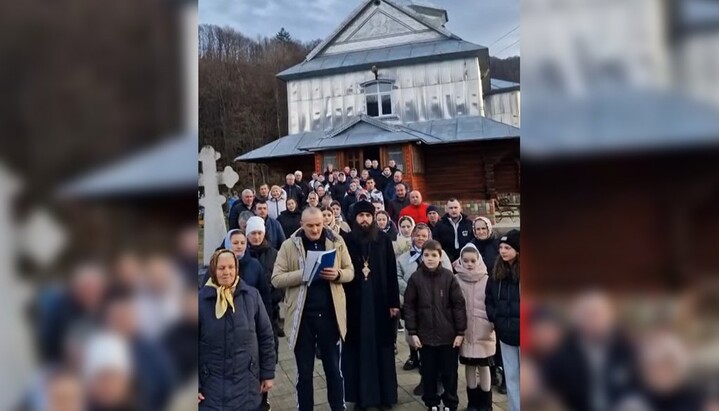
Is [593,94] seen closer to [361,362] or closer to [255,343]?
[361,362]

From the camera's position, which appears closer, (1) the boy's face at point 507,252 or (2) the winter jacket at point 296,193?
(1) the boy's face at point 507,252

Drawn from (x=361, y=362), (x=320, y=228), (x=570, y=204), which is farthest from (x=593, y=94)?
(x=361, y=362)

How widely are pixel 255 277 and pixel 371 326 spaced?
0.51 metres

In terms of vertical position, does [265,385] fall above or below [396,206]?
below

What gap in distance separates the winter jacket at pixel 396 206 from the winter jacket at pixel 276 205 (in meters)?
0.43

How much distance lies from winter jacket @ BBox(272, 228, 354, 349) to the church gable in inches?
29.9

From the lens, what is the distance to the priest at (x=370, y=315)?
76.2 inches

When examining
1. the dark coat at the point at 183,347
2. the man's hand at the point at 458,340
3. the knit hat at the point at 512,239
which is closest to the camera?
the dark coat at the point at 183,347

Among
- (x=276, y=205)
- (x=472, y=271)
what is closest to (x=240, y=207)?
(x=276, y=205)

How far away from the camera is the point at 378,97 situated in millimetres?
1955

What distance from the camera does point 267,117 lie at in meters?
1.95

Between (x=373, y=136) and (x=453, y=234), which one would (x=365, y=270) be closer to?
(x=453, y=234)

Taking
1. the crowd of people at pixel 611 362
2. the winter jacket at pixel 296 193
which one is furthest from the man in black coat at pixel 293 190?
the crowd of people at pixel 611 362

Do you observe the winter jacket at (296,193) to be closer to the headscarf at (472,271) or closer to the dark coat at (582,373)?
the headscarf at (472,271)
